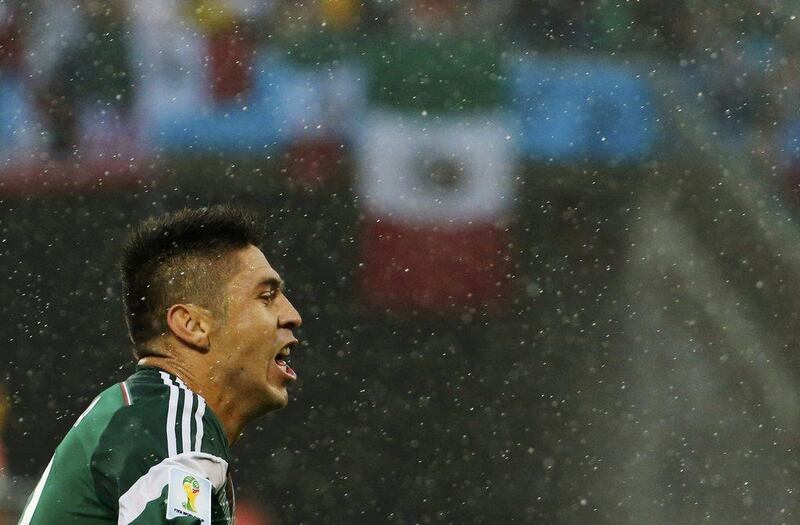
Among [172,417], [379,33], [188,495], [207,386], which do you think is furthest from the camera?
[379,33]

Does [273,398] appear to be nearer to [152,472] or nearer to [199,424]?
[199,424]

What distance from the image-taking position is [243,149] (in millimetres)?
6414

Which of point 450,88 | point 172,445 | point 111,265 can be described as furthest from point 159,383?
point 450,88

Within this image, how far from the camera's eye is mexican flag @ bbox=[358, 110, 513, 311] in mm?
6219

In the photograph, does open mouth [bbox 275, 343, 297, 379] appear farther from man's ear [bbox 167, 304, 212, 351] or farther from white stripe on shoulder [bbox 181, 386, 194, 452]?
white stripe on shoulder [bbox 181, 386, 194, 452]

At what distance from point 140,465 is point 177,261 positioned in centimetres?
55

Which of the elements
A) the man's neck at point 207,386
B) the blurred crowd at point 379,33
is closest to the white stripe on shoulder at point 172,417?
the man's neck at point 207,386

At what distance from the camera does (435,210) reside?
252 inches

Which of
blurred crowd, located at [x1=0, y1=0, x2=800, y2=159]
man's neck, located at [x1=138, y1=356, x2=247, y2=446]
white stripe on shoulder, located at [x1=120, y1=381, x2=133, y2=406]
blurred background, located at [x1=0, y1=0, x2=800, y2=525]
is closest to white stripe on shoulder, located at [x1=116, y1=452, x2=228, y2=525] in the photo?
white stripe on shoulder, located at [x1=120, y1=381, x2=133, y2=406]

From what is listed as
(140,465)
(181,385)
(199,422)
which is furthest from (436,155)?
(140,465)

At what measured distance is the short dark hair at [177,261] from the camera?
203 cm

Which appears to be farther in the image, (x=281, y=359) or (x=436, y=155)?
(x=436, y=155)

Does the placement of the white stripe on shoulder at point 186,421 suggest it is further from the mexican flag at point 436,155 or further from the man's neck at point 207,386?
the mexican flag at point 436,155

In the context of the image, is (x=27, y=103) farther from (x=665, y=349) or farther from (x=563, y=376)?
(x=665, y=349)
